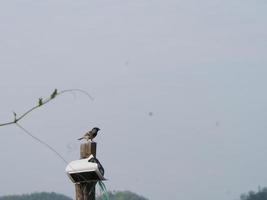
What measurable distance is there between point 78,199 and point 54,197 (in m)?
136

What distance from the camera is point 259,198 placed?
116 m

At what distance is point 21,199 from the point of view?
155m

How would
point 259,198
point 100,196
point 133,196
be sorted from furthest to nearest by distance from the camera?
point 133,196 < point 259,198 < point 100,196

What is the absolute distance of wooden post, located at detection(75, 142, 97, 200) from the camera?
7.91 m

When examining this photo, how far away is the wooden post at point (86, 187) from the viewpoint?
7.91 meters

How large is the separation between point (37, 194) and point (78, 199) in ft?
443

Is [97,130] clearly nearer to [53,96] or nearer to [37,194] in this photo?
[53,96]

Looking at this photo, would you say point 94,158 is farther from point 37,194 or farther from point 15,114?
point 37,194

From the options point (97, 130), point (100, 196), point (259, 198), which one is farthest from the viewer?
point (259, 198)

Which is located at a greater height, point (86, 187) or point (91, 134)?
point (91, 134)

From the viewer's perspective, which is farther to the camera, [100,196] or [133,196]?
[133,196]

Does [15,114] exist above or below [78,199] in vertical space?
above

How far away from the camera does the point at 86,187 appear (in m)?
7.94

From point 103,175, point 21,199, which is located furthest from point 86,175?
point 21,199
